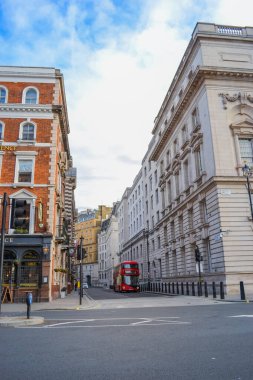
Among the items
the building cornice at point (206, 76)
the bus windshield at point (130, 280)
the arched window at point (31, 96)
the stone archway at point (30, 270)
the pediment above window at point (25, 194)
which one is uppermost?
the building cornice at point (206, 76)

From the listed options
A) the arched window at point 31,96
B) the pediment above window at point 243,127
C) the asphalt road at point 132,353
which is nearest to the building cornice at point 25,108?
the arched window at point 31,96

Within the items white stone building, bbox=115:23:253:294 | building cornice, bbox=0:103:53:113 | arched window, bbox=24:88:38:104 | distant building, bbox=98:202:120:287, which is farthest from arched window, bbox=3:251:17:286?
distant building, bbox=98:202:120:287

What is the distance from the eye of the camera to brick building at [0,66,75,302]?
24.4 metres

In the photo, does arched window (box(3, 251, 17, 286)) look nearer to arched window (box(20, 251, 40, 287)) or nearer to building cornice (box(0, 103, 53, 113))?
arched window (box(20, 251, 40, 287))

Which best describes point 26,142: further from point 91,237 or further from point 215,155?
point 91,237

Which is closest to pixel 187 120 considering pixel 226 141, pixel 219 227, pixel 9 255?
pixel 226 141

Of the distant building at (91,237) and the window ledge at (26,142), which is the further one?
the distant building at (91,237)

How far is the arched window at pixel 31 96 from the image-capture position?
28.0 m

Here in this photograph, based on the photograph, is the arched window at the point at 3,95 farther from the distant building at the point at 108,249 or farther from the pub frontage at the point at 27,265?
the distant building at the point at 108,249

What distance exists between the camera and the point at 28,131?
89.9 ft

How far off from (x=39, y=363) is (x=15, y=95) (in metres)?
25.7

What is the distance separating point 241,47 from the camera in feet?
104

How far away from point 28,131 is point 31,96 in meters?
3.07

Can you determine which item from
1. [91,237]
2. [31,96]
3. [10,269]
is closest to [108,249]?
[91,237]
